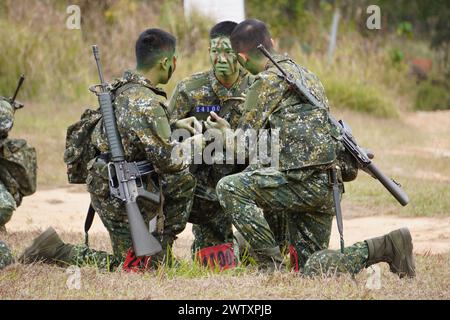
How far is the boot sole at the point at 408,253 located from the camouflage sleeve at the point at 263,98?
4.21 ft

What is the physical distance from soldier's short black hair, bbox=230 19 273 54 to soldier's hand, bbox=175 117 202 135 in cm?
64

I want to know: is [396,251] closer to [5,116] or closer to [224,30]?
[224,30]

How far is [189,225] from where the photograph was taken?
10.6 m

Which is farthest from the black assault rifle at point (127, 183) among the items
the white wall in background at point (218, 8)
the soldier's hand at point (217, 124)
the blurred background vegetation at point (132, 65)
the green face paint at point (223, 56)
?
the white wall in background at point (218, 8)

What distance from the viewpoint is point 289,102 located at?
264 inches

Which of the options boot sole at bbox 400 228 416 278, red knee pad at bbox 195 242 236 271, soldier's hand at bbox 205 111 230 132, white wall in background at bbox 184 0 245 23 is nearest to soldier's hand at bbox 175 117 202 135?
soldier's hand at bbox 205 111 230 132

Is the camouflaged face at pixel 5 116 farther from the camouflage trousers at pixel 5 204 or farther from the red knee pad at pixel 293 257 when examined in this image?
the red knee pad at pixel 293 257

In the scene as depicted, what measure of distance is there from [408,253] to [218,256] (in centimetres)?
139

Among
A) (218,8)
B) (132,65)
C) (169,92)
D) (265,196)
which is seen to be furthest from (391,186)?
(218,8)

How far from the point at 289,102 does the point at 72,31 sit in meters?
12.2

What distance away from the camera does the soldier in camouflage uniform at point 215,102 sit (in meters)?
7.75

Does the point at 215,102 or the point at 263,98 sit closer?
the point at 263,98
